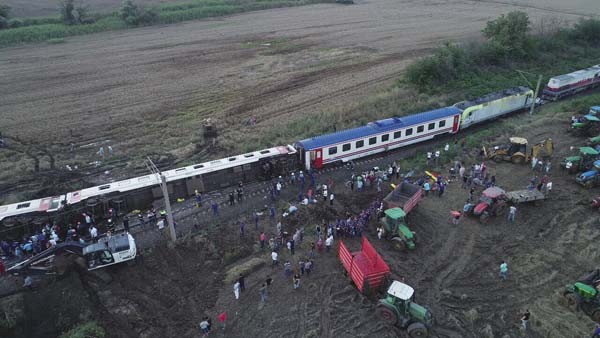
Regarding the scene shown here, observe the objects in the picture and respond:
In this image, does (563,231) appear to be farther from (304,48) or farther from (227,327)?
(304,48)

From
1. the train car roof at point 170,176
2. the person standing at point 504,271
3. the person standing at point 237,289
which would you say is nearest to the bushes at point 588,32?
the train car roof at point 170,176

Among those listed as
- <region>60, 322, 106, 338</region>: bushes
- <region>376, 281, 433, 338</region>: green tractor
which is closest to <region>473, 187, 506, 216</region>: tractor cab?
<region>376, 281, 433, 338</region>: green tractor

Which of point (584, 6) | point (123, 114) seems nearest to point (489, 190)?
point (123, 114)

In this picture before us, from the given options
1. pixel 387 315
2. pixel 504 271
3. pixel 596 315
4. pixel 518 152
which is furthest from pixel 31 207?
pixel 518 152

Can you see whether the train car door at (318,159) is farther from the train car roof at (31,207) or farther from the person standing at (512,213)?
the train car roof at (31,207)

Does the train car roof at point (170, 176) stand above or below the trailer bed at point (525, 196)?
above

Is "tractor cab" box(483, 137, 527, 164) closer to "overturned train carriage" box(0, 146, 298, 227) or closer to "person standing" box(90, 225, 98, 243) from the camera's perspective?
"overturned train carriage" box(0, 146, 298, 227)
